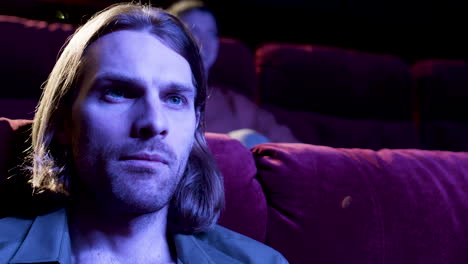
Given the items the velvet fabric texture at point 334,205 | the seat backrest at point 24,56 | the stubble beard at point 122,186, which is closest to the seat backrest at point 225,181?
the velvet fabric texture at point 334,205

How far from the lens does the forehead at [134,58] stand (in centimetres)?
74

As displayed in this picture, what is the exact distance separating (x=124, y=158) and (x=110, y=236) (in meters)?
0.15

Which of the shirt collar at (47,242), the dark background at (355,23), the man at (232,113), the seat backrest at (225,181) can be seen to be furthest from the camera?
the dark background at (355,23)

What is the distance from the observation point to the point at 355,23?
2.37 meters

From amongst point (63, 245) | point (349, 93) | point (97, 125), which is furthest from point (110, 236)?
point (349, 93)

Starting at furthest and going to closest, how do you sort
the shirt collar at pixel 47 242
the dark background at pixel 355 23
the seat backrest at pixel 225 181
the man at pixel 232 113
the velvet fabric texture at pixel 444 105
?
1. the dark background at pixel 355 23
2. the velvet fabric texture at pixel 444 105
3. the man at pixel 232 113
4. the seat backrest at pixel 225 181
5. the shirt collar at pixel 47 242

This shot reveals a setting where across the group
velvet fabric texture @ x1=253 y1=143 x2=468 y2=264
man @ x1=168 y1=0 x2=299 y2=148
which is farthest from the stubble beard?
man @ x1=168 y1=0 x2=299 y2=148

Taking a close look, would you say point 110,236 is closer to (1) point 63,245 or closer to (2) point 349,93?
(1) point 63,245

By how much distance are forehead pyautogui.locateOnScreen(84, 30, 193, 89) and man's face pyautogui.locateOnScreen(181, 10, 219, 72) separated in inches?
36.5

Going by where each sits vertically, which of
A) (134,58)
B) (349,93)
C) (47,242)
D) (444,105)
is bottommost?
(444,105)

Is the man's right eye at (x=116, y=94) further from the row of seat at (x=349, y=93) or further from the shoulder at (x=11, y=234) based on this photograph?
the row of seat at (x=349, y=93)

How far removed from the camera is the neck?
2.39ft

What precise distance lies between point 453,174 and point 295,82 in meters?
0.88

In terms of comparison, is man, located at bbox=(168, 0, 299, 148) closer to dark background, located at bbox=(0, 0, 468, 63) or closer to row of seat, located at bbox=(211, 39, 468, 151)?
row of seat, located at bbox=(211, 39, 468, 151)
